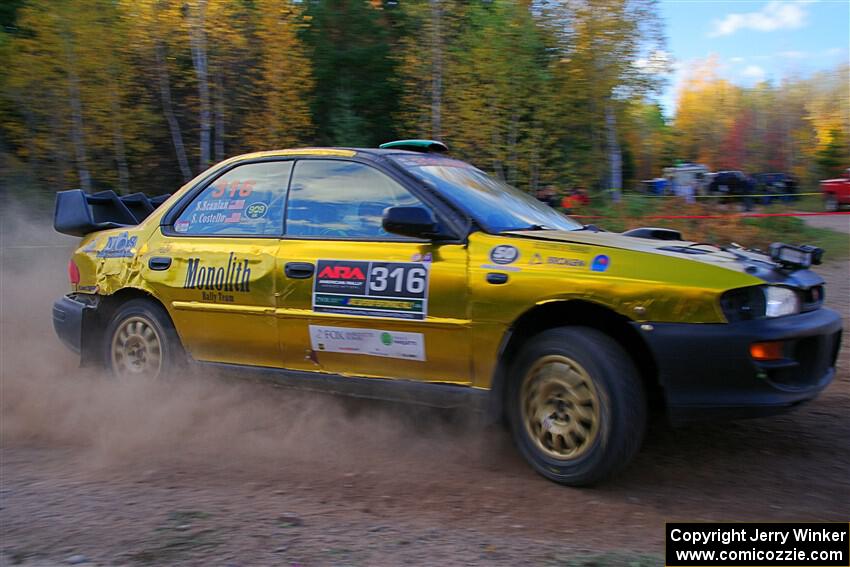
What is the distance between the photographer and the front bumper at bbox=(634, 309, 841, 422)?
138 inches

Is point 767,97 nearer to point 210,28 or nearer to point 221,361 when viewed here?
point 210,28

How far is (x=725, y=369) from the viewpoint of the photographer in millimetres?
3520

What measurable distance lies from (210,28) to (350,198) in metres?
20.7

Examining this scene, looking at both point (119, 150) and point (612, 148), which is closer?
point (119, 150)

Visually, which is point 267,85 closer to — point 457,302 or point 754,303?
point 457,302

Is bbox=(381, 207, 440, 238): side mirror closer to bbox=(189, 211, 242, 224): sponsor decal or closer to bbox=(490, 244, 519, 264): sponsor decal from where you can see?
bbox=(490, 244, 519, 264): sponsor decal

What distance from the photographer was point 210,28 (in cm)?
2308

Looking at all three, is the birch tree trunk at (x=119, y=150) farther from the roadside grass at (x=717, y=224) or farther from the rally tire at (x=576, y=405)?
the rally tire at (x=576, y=405)

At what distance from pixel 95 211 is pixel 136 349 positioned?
1.65m

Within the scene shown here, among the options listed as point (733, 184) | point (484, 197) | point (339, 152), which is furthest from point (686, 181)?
point (339, 152)

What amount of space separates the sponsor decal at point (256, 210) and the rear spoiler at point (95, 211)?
1361 mm

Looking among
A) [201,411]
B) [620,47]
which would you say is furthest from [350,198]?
[620,47]

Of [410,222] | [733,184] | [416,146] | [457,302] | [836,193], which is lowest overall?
[457,302]

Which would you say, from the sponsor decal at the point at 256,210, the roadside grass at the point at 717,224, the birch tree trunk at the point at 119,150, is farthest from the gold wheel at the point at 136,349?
the birch tree trunk at the point at 119,150
